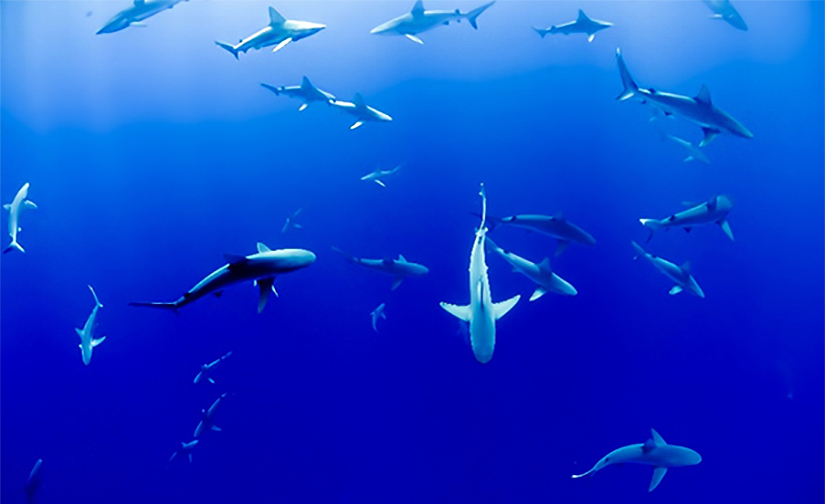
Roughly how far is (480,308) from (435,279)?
424 cm

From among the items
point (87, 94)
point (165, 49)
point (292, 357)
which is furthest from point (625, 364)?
point (87, 94)

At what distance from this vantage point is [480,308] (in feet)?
9.70

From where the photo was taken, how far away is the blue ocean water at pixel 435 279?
6.94 m

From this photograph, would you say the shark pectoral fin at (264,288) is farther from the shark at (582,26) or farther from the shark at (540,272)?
the shark at (582,26)

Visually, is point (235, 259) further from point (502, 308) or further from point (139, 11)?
point (139, 11)

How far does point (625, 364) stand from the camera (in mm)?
7105

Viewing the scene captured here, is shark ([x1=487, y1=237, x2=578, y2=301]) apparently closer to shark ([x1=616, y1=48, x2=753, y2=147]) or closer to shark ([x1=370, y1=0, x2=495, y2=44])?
shark ([x1=616, y1=48, x2=753, y2=147])

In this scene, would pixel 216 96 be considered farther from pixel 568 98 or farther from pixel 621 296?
pixel 621 296

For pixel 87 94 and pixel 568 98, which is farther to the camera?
pixel 87 94

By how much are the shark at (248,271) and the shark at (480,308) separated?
0.79m

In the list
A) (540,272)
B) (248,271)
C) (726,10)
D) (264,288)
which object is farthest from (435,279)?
(248,271)

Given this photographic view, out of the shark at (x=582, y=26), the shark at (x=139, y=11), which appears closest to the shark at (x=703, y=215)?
the shark at (x=582, y=26)

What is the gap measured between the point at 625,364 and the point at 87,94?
7706mm

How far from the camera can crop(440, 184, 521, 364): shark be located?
9.30 ft
